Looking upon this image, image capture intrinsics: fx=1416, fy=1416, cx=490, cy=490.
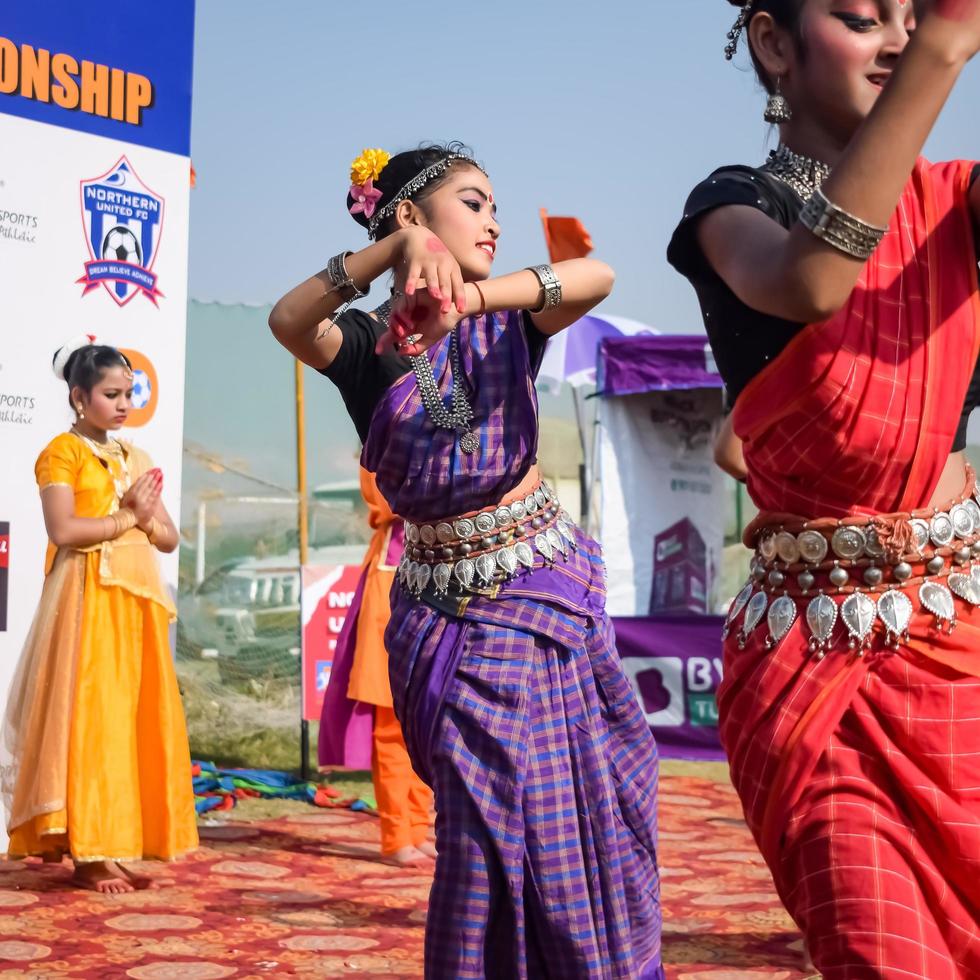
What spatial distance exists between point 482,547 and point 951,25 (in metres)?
1.77

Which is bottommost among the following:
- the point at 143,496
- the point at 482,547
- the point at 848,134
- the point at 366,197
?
the point at 482,547

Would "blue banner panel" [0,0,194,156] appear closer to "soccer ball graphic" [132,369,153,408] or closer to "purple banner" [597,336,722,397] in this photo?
"soccer ball graphic" [132,369,153,408]

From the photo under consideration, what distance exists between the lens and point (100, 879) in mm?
5180

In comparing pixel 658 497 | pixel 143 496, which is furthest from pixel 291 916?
pixel 658 497

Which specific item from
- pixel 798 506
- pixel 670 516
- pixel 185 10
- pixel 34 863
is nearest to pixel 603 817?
pixel 798 506

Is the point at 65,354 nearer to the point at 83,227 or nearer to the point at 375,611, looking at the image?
the point at 83,227

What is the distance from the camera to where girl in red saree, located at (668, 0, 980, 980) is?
5.57 feet

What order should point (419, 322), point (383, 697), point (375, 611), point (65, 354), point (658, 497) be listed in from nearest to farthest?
point (419, 322) → point (65, 354) → point (383, 697) → point (375, 611) → point (658, 497)

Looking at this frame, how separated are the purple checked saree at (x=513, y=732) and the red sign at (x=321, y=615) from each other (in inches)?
192

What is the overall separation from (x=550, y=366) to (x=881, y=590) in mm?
7547

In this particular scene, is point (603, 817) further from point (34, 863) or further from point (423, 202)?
point (34, 863)

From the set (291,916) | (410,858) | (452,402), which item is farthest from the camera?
(410,858)

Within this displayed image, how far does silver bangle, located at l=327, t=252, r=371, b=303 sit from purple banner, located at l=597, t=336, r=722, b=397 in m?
6.25

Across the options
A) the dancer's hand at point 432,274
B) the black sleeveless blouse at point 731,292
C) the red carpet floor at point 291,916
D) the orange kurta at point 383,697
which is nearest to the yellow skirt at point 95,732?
the red carpet floor at point 291,916
